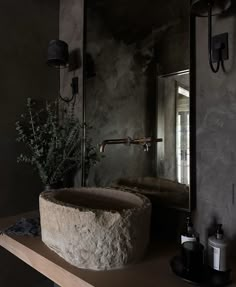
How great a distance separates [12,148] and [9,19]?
0.75m

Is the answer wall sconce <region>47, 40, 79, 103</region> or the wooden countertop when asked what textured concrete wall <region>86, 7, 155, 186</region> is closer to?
wall sconce <region>47, 40, 79, 103</region>

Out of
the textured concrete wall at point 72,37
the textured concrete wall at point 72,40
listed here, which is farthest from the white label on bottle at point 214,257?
the textured concrete wall at point 72,37

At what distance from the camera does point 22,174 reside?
1544mm

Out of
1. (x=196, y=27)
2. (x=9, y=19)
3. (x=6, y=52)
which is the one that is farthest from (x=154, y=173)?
(x=9, y=19)

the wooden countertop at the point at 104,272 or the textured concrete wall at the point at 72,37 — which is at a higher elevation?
the textured concrete wall at the point at 72,37

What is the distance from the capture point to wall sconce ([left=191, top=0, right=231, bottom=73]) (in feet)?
2.81

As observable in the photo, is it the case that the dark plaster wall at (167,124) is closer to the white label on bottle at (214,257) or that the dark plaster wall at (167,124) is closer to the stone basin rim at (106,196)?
the stone basin rim at (106,196)

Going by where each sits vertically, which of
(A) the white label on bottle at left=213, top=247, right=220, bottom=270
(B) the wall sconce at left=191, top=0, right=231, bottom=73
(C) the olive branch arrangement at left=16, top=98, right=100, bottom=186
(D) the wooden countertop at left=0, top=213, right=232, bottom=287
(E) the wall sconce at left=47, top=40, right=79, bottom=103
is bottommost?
(D) the wooden countertop at left=0, top=213, right=232, bottom=287

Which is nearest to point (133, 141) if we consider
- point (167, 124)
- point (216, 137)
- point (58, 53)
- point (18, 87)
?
point (167, 124)

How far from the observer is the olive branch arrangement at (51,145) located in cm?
139

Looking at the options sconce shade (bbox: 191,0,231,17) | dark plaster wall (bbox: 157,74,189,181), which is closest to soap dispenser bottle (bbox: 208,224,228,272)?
dark plaster wall (bbox: 157,74,189,181)

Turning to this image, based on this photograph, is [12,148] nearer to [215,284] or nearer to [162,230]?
[162,230]

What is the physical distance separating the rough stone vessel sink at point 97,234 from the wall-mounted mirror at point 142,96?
27cm

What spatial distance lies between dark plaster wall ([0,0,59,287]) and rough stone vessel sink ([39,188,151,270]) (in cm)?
74
